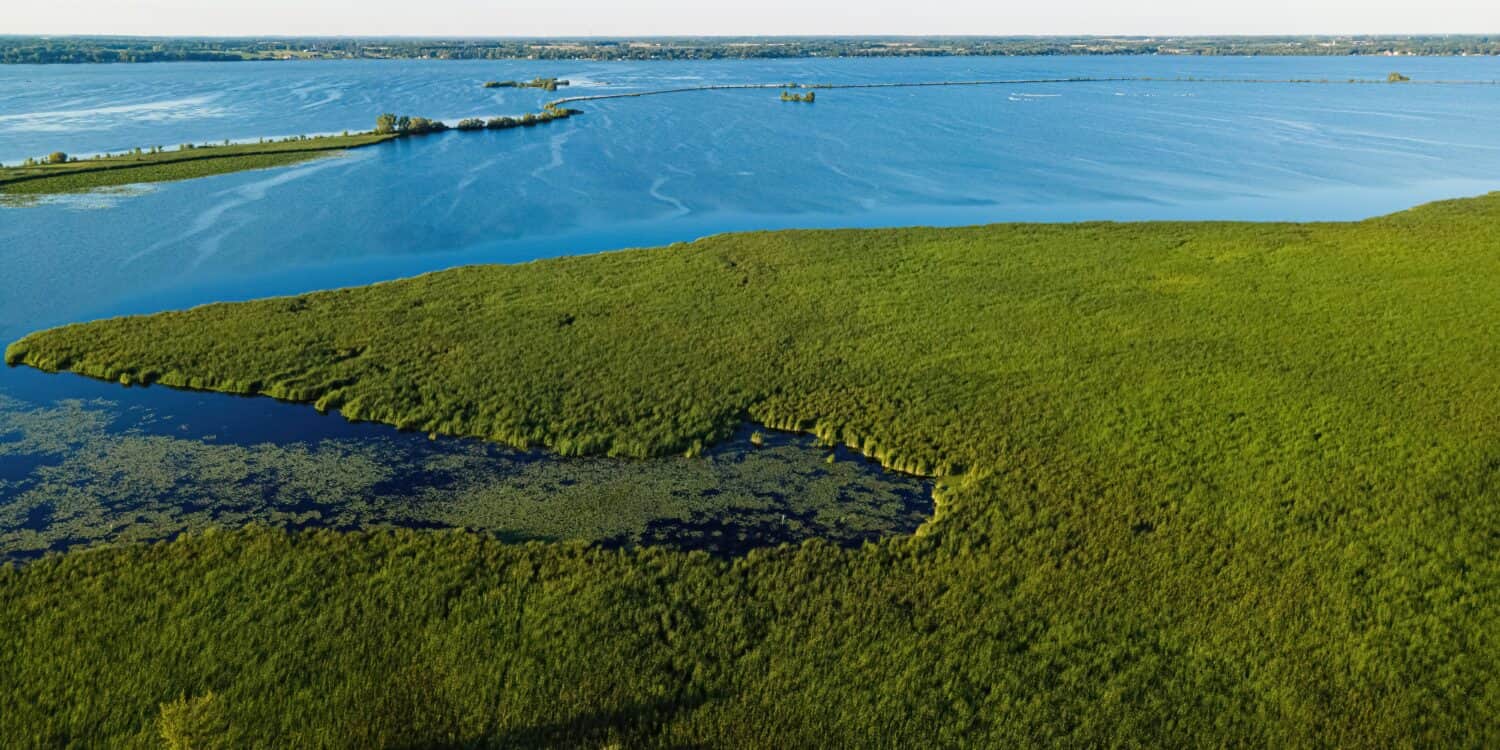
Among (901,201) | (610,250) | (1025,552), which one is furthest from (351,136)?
(1025,552)

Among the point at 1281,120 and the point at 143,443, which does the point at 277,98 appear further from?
the point at 1281,120

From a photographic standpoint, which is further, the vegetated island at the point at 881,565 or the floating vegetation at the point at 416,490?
the floating vegetation at the point at 416,490

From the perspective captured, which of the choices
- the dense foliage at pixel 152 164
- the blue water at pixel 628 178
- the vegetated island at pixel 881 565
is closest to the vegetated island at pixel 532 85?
the blue water at pixel 628 178

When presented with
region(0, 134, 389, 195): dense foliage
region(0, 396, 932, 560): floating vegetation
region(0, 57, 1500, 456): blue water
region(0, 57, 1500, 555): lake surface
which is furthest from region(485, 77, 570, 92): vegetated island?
region(0, 396, 932, 560): floating vegetation

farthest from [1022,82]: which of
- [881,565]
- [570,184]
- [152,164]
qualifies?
[881,565]

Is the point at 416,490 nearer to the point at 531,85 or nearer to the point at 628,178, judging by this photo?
the point at 628,178

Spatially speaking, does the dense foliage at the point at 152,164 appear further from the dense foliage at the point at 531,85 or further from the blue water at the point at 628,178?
the dense foliage at the point at 531,85
